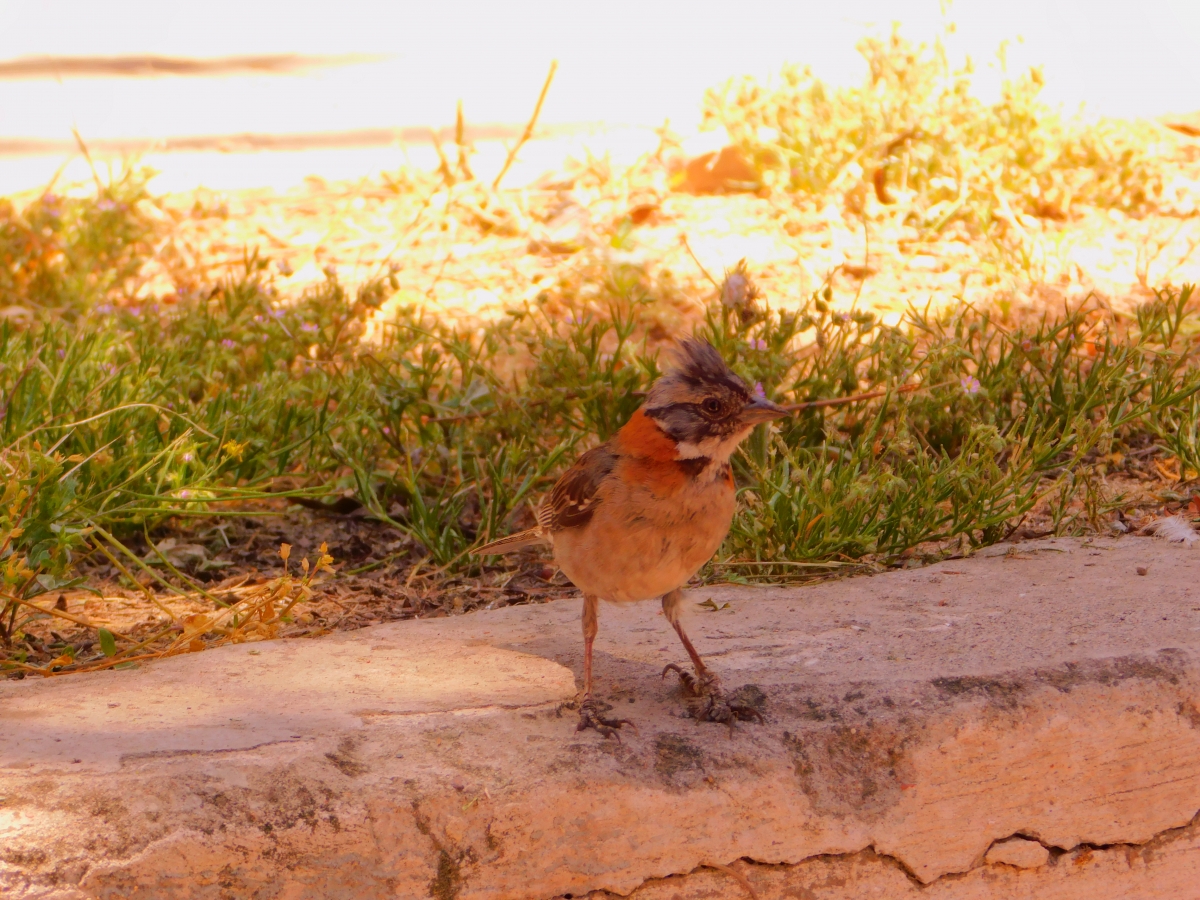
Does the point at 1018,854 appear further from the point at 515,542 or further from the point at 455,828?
the point at 515,542

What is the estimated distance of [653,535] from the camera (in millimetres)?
3287

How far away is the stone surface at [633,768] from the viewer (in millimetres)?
2799

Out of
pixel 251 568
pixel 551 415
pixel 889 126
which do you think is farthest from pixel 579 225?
pixel 251 568

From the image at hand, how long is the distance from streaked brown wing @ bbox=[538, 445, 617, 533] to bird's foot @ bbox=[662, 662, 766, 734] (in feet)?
1.70

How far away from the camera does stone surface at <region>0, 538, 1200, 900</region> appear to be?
2.80 metres

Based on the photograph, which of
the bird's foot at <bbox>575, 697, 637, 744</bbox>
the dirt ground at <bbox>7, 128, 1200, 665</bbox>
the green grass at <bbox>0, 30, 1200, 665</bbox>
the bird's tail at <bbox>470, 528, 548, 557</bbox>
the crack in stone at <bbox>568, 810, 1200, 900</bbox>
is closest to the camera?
the crack in stone at <bbox>568, 810, 1200, 900</bbox>

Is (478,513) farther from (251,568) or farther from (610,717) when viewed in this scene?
(610,717)

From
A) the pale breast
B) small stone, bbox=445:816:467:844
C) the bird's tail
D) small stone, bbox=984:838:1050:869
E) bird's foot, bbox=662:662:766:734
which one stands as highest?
the pale breast

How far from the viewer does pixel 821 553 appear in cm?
443

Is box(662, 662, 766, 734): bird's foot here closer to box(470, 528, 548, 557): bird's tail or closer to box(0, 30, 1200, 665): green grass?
box(470, 528, 548, 557): bird's tail

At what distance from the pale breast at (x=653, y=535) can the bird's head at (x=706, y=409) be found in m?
0.09

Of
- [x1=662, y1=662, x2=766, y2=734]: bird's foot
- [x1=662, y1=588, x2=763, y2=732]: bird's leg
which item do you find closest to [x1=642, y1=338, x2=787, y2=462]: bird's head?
[x1=662, y1=588, x2=763, y2=732]: bird's leg

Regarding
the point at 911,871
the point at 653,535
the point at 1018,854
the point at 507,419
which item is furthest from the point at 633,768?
the point at 507,419

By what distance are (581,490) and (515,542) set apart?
2.30 feet
